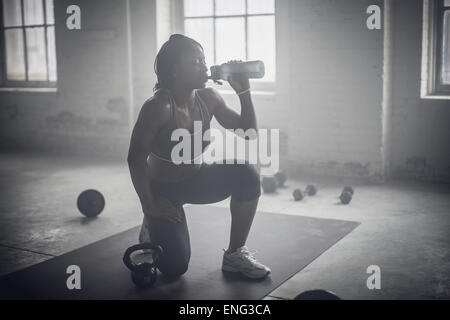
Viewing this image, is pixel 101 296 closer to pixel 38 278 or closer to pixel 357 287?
pixel 38 278

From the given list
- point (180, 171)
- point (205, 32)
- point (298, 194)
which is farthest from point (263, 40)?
point (180, 171)

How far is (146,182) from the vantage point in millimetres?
2834

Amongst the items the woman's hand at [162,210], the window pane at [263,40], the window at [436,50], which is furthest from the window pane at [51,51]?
the woman's hand at [162,210]

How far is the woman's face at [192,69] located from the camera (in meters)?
2.88

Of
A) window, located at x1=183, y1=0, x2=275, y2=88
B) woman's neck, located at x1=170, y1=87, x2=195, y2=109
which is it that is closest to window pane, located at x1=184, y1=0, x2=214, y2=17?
window, located at x1=183, y1=0, x2=275, y2=88

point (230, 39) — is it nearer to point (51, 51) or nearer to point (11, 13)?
point (51, 51)

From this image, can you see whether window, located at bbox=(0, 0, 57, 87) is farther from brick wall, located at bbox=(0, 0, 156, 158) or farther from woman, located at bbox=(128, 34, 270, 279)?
woman, located at bbox=(128, 34, 270, 279)

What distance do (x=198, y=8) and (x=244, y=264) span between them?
4.00 metres

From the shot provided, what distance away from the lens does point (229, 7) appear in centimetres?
614

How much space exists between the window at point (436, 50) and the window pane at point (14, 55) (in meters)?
5.06

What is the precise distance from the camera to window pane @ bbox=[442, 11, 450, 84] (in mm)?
5219

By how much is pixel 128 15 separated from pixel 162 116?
398 cm

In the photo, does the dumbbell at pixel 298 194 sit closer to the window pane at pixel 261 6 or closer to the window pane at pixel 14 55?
the window pane at pixel 261 6
